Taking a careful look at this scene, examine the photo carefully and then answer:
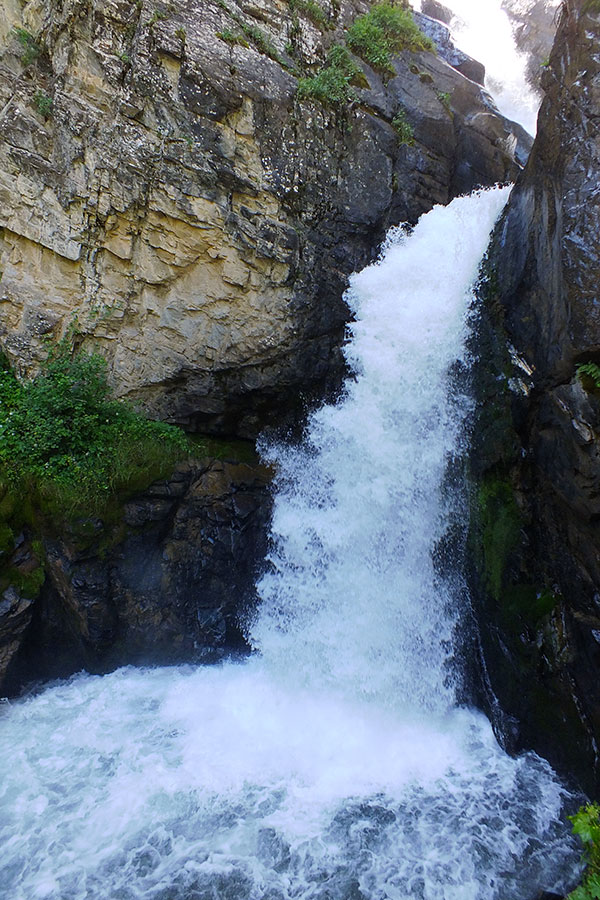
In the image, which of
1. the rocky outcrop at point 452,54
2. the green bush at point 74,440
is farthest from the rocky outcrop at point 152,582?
the rocky outcrop at point 452,54

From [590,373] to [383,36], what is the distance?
28.8 ft

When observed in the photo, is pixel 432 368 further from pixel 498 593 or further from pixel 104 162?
pixel 104 162

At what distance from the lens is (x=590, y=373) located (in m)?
4.53

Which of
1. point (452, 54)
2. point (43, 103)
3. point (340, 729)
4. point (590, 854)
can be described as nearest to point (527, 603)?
point (590, 854)

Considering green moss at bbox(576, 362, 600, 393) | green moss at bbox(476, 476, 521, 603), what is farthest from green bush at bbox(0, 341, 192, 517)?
green moss at bbox(576, 362, 600, 393)

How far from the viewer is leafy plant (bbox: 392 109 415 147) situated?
8852 mm

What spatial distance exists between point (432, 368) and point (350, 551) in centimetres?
281

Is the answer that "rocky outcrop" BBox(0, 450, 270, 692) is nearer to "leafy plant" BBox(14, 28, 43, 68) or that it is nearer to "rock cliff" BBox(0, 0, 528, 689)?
"rock cliff" BBox(0, 0, 528, 689)

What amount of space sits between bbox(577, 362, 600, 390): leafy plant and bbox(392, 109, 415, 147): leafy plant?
20.7 ft

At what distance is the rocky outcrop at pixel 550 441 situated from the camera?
15.4ft

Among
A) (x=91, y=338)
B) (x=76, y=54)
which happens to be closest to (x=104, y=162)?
(x=76, y=54)

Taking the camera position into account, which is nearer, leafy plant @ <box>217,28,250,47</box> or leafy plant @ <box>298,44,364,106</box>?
leafy plant @ <box>217,28,250,47</box>

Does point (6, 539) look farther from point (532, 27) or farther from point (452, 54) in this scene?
point (532, 27)

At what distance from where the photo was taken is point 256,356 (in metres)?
7.95
